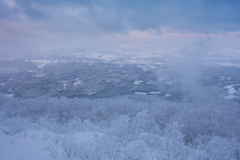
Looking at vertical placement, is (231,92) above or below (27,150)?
below

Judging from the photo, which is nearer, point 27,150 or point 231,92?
point 27,150

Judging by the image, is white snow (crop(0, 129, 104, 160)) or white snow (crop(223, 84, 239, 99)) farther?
white snow (crop(223, 84, 239, 99))

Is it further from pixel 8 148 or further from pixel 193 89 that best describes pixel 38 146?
pixel 193 89

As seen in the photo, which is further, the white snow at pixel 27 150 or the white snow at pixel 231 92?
the white snow at pixel 231 92

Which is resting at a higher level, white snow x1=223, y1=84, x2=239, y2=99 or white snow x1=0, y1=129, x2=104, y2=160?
white snow x1=0, y1=129, x2=104, y2=160

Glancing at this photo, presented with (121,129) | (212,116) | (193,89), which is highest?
(121,129)

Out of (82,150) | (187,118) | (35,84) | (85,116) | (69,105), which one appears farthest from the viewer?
(35,84)

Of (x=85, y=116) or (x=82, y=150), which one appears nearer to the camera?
(x=82, y=150)

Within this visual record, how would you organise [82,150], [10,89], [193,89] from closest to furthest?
[82,150] → [10,89] → [193,89]

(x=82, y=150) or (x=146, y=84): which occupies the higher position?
(x=82, y=150)

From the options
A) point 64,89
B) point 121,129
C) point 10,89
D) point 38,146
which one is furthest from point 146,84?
point 10,89

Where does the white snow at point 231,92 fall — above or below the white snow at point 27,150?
below
